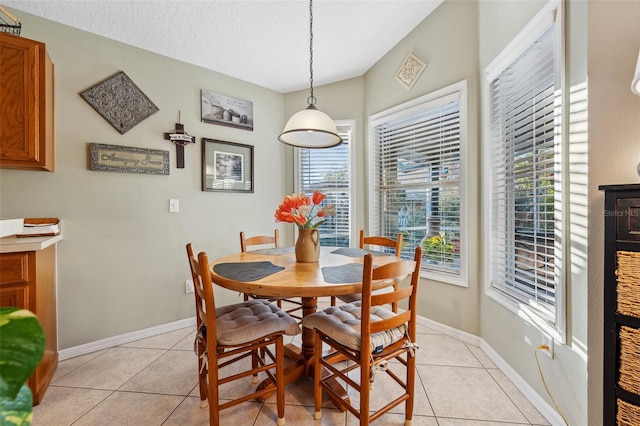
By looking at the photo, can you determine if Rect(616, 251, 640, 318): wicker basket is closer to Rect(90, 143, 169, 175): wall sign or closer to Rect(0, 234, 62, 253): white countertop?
Rect(0, 234, 62, 253): white countertop

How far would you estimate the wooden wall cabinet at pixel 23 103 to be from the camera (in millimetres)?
1677

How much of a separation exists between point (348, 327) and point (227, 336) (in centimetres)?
59

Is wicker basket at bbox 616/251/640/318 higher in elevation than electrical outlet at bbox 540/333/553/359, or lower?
Result: higher

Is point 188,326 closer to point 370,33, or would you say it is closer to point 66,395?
point 66,395

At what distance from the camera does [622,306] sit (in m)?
1.01

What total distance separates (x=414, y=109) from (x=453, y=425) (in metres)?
2.37

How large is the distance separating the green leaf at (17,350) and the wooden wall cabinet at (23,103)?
2078mm

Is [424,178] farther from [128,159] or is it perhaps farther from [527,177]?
[128,159]

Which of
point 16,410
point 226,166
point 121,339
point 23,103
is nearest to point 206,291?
point 16,410

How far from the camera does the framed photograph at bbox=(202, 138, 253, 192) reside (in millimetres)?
2756

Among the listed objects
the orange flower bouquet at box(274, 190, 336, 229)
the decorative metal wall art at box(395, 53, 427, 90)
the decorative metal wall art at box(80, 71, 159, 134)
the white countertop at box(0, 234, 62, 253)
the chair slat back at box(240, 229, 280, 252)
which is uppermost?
the decorative metal wall art at box(395, 53, 427, 90)

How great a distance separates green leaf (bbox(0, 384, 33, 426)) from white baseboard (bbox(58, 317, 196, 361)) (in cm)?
A: 244

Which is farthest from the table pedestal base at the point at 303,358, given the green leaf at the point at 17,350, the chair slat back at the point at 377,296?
the green leaf at the point at 17,350

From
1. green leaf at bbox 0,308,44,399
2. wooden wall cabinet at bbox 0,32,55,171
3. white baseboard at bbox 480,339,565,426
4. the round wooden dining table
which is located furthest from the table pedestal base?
wooden wall cabinet at bbox 0,32,55,171
